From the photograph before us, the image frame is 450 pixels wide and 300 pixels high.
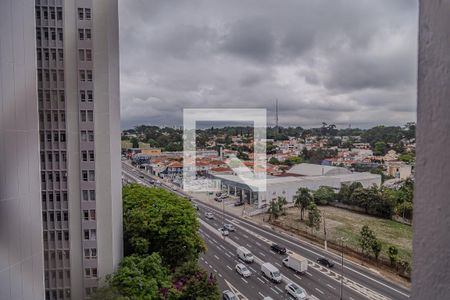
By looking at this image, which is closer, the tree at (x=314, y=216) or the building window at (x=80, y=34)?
the building window at (x=80, y=34)

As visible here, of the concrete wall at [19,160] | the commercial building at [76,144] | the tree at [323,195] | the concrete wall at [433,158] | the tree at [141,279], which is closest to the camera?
the concrete wall at [433,158]

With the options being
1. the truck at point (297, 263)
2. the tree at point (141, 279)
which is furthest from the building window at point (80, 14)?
the truck at point (297, 263)

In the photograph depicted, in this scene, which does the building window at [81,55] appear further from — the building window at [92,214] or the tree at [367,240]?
the tree at [367,240]

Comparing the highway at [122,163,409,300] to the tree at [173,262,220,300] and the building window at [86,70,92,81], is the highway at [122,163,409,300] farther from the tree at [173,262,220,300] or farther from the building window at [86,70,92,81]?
the building window at [86,70,92,81]

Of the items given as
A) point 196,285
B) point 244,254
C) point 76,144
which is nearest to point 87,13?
point 76,144

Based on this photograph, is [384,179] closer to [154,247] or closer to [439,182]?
[154,247]
